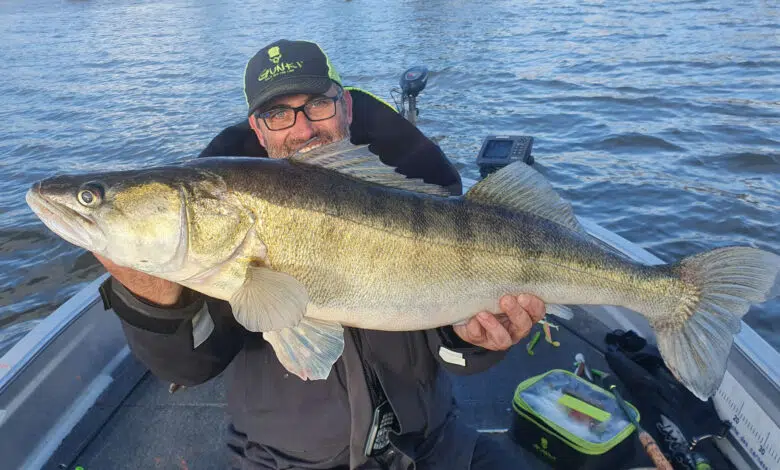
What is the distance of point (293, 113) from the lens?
10.6 ft

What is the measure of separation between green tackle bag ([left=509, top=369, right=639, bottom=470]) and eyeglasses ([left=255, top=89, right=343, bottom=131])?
2289mm

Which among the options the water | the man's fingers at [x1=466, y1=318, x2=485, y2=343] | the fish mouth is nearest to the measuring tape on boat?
the man's fingers at [x1=466, y1=318, x2=485, y2=343]

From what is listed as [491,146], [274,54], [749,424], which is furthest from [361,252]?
[491,146]

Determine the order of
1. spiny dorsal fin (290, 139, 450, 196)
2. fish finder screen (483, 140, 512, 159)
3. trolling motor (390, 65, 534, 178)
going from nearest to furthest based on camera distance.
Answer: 1. spiny dorsal fin (290, 139, 450, 196)
2. trolling motor (390, 65, 534, 178)
3. fish finder screen (483, 140, 512, 159)

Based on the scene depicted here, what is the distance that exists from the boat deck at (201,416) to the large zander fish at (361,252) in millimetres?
1479

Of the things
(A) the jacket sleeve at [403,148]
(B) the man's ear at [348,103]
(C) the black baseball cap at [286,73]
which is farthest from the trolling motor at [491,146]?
(C) the black baseball cap at [286,73]

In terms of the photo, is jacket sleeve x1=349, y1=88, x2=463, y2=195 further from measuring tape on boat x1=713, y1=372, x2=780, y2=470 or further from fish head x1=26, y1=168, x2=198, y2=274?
measuring tape on boat x1=713, y1=372, x2=780, y2=470

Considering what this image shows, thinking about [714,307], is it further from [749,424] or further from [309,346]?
[309,346]

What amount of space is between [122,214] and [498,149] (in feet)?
15.4

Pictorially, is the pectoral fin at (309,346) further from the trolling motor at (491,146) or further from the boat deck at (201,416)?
the trolling motor at (491,146)

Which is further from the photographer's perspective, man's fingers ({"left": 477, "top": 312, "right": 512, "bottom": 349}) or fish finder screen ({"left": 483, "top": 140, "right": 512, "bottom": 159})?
fish finder screen ({"left": 483, "top": 140, "right": 512, "bottom": 159})

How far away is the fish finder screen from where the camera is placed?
5910 millimetres

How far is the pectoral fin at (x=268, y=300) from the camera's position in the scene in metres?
2.17

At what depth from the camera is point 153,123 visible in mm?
13617
